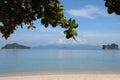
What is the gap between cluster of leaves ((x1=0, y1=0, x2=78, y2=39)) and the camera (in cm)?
386

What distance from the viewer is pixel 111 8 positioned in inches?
152

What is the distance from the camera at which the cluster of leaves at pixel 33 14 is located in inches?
152

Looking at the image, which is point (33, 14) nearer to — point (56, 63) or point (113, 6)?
point (113, 6)

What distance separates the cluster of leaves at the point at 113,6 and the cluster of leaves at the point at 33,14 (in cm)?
48

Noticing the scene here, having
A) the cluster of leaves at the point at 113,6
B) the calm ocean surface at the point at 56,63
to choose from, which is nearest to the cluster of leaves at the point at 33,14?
the cluster of leaves at the point at 113,6

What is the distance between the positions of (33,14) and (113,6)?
103 cm

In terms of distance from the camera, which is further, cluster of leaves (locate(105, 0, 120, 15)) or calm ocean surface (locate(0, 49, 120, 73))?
calm ocean surface (locate(0, 49, 120, 73))

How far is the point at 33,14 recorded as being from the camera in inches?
159

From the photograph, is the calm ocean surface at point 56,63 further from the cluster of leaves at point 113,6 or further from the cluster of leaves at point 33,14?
the cluster of leaves at point 113,6

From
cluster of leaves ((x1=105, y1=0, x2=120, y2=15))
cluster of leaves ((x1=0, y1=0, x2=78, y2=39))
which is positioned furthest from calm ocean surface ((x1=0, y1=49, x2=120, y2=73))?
cluster of leaves ((x1=105, y1=0, x2=120, y2=15))

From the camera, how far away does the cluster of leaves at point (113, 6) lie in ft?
12.5

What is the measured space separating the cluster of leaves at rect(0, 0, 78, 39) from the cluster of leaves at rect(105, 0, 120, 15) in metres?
0.48

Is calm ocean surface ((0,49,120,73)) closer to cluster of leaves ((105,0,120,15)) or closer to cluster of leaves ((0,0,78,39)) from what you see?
cluster of leaves ((0,0,78,39))

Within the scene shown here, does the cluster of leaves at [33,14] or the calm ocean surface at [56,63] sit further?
the calm ocean surface at [56,63]
